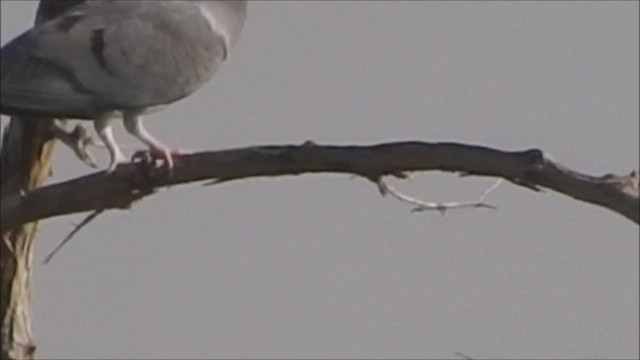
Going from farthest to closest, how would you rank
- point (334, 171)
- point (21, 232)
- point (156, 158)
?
point (21, 232), point (156, 158), point (334, 171)

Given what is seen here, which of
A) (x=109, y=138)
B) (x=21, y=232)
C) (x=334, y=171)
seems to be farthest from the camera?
(x=21, y=232)

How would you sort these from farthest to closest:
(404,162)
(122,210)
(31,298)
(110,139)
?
(31,298)
(110,139)
(122,210)
(404,162)

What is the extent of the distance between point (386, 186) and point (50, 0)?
1.21 metres

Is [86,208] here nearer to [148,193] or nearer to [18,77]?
[148,193]

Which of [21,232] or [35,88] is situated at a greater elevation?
[35,88]

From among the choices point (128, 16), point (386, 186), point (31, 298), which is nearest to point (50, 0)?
Answer: point (128, 16)

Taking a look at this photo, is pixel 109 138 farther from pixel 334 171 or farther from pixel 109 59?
pixel 334 171

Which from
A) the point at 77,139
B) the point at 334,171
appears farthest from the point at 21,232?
the point at 334,171

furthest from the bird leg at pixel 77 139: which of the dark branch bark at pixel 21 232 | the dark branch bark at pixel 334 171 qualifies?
the dark branch bark at pixel 334 171

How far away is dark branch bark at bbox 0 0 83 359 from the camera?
4461mm

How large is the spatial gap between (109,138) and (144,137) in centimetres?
10

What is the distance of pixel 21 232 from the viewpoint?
4434mm

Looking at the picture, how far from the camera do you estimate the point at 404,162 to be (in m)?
3.61

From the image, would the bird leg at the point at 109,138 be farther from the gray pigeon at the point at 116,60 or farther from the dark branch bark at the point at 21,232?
the dark branch bark at the point at 21,232
